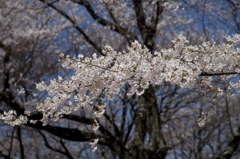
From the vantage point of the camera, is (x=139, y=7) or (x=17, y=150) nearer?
(x=139, y=7)

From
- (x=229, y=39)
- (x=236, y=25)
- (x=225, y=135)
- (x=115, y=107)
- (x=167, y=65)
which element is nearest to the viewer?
(x=167, y=65)

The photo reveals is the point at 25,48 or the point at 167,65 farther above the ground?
the point at 25,48

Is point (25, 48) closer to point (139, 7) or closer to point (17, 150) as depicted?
point (139, 7)

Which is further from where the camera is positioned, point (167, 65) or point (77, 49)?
point (77, 49)

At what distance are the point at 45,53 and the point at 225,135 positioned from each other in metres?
9.20

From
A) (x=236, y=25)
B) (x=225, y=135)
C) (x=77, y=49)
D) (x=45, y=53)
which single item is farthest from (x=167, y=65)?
(x=225, y=135)

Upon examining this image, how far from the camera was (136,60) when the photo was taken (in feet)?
8.35

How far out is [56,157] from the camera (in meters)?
16.4

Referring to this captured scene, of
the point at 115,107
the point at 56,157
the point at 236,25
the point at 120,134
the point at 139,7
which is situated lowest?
→ the point at 56,157

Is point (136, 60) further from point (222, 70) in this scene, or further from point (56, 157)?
point (56, 157)

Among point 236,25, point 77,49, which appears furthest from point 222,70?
point 77,49

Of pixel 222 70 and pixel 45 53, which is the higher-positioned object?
pixel 45 53

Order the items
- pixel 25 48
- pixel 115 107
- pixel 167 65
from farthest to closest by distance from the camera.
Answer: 1. pixel 115 107
2. pixel 25 48
3. pixel 167 65

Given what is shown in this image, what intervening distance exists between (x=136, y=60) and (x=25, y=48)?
26.7ft
